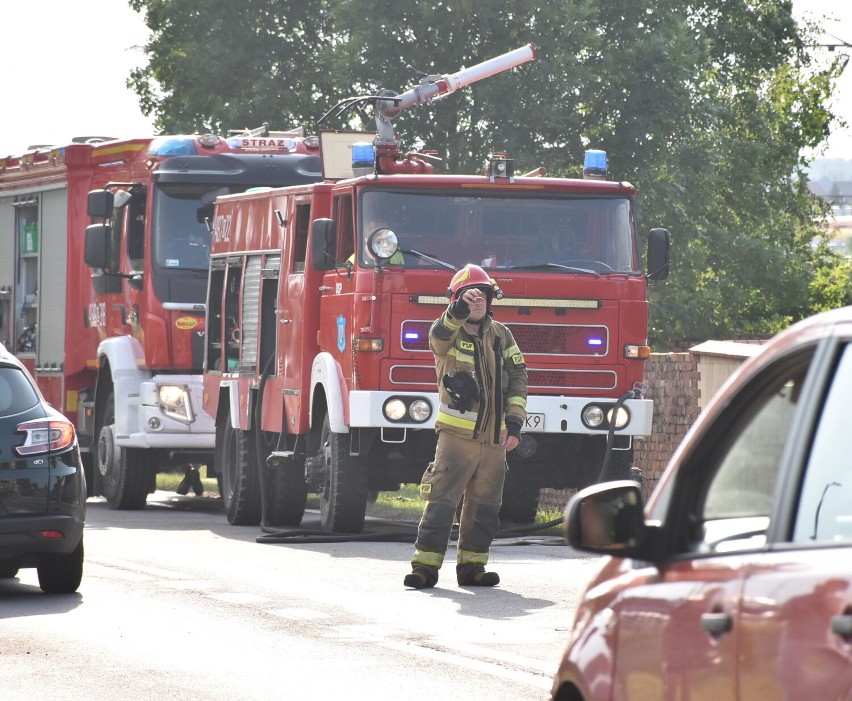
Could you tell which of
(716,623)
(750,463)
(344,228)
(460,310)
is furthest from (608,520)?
(344,228)

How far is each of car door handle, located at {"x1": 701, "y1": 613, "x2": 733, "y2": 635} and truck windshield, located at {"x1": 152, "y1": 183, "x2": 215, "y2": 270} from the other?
52.7ft

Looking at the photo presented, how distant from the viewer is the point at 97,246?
19.8 m

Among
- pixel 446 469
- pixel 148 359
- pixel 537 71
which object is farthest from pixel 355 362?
pixel 537 71

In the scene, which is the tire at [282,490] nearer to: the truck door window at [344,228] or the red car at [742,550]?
the truck door window at [344,228]

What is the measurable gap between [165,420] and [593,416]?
17.5 ft

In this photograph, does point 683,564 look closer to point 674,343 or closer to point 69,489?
point 69,489

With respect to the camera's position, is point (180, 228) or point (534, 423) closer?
point (534, 423)

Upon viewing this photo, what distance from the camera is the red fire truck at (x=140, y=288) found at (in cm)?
1952

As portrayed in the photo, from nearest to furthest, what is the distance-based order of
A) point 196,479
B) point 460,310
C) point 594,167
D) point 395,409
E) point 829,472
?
point 829,472, point 460,310, point 395,409, point 594,167, point 196,479

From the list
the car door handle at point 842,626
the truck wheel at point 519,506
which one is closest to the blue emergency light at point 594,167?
the truck wheel at point 519,506

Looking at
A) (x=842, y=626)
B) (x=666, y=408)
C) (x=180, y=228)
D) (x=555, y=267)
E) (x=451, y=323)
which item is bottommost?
(x=666, y=408)

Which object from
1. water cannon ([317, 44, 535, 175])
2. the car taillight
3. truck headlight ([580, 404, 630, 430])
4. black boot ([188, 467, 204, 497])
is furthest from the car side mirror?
black boot ([188, 467, 204, 497])

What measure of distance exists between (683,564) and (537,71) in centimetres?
2840

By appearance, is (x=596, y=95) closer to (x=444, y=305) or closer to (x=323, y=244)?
(x=323, y=244)
